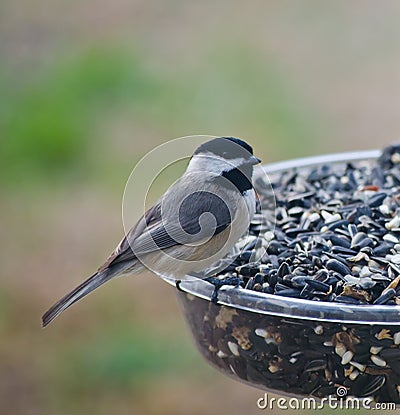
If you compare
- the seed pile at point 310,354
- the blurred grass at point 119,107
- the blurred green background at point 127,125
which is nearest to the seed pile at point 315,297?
the seed pile at point 310,354

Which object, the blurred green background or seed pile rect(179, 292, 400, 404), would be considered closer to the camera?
seed pile rect(179, 292, 400, 404)

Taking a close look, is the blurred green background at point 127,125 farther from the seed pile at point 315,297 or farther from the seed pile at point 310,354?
the seed pile at point 310,354

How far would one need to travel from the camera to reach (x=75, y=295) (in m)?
2.37

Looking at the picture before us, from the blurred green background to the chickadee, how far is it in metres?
2.10

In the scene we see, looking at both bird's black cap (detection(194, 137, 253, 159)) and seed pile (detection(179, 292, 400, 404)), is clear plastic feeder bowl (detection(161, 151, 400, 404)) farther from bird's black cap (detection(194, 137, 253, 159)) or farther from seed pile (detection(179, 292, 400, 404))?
bird's black cap (detection(194, 137, 253, 159))

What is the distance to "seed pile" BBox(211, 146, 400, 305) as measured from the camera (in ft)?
7.20

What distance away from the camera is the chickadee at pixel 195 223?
2.37m

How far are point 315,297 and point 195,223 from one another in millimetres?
417

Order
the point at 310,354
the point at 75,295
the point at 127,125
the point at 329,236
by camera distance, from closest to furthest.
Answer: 1. the point at 310,354
2. the point at 75,295
3. the point at 329,236
4. the point at 127,125

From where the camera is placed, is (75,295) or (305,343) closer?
(305,343)

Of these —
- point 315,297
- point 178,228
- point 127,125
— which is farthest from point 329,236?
point 127,125

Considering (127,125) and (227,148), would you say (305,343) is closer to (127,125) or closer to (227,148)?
(227,148)

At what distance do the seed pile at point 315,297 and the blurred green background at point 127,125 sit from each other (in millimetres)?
1978

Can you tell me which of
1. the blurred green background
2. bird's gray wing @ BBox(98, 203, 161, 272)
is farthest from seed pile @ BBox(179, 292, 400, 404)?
the blurred green background
